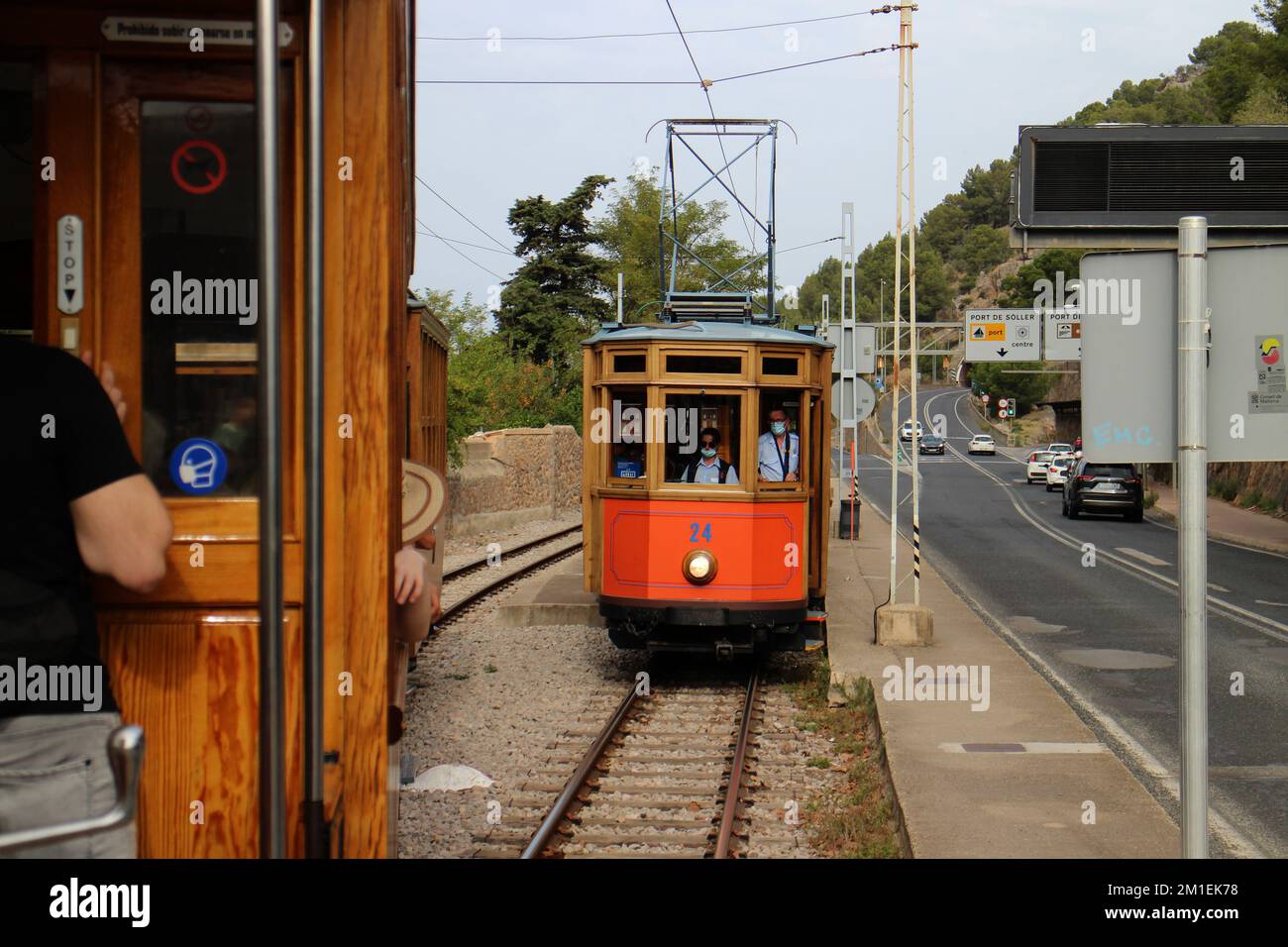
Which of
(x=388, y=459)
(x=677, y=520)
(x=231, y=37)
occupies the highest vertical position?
(x=231, y=37)

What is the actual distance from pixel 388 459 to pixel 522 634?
39.2 ft

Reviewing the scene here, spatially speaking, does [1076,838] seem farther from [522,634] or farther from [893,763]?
[522,634]

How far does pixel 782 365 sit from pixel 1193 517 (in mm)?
7900

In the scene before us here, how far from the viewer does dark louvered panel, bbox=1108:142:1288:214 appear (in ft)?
18.3

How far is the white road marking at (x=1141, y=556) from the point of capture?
24156 millimetres

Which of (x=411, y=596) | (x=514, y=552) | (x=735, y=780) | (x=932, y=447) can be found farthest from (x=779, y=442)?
(x=932, y=447)

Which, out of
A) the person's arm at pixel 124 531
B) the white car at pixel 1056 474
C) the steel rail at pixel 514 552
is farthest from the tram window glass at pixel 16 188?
the white car at pixel 1056 474

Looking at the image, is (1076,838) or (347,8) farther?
(1076,838)

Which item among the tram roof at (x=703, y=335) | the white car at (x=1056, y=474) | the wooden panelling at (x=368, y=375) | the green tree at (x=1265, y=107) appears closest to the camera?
the wooden panelling at (x=368, y=375)

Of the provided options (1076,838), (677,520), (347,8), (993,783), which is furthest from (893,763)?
(347,8)

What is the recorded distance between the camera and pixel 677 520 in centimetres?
1108

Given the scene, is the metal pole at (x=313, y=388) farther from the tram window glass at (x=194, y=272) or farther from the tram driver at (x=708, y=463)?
the tram driver at (x=708, y=463)

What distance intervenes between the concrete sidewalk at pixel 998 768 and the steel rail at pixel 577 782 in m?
1.82
